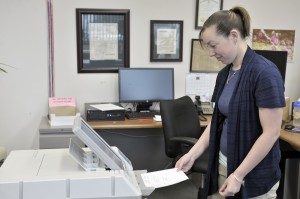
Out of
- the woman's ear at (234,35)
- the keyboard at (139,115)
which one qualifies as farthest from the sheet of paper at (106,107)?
the woman's ear at (234,35)

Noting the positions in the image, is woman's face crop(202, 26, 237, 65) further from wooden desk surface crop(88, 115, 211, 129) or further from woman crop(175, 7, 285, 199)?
wooden desk surface crop(88, 115, 211, 129)

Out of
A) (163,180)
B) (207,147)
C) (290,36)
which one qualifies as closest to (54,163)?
(163,180)

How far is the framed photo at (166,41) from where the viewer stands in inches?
Result: 128

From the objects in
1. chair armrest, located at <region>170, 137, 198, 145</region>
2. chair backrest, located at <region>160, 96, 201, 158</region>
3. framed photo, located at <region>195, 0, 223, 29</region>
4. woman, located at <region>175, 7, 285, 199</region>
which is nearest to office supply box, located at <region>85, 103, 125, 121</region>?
chair backrest, located at <region>160, 96, 201, 158</region>

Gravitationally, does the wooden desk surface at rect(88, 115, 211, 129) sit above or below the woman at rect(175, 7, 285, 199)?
below

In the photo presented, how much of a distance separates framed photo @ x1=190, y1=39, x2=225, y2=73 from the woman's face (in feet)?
6.20

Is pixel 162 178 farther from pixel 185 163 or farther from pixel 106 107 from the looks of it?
pixel 106 107

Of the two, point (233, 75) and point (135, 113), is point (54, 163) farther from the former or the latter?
point (135, 113)

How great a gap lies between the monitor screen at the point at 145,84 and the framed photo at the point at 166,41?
15 centimetres

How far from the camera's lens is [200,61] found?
3400mm

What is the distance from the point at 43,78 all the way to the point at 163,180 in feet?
6.79

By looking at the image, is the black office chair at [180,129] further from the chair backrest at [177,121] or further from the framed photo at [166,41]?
the framed photo at [166,41]

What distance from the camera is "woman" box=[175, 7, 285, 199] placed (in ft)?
4.39

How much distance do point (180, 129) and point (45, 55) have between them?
1.41 metres
